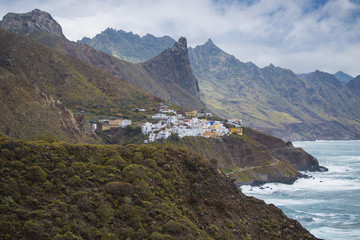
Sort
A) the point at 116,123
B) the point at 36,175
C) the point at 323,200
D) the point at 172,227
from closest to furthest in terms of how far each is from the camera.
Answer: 1. the point at 36,175
2. the point at 172,227
3. the point at 323,200
4. the point at 116,123

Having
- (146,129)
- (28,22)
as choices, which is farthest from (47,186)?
(28,22)

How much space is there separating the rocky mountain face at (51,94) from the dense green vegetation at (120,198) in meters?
33.5

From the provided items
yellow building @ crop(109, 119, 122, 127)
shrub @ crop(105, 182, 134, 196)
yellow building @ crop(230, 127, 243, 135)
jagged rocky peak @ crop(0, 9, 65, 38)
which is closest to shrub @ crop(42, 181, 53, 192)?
shrub @ crop(105, 182, 134, 196)

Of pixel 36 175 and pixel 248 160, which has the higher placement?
pixel 36 175

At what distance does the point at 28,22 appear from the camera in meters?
176

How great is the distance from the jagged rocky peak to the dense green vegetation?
178 meters

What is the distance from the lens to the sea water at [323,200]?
42.3m

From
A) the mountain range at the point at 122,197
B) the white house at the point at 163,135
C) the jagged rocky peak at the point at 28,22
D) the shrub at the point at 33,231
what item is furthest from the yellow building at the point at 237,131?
the jagged rocky peak at the point at 28,22

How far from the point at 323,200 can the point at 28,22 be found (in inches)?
7002

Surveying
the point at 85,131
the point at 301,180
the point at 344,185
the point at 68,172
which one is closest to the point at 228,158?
the point at 301,180

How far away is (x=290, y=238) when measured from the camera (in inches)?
738

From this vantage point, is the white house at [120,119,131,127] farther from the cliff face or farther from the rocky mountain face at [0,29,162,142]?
the cliff face

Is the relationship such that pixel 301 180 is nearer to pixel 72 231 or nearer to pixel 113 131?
pixel 113 131

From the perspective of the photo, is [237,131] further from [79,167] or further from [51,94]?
[79,167]
